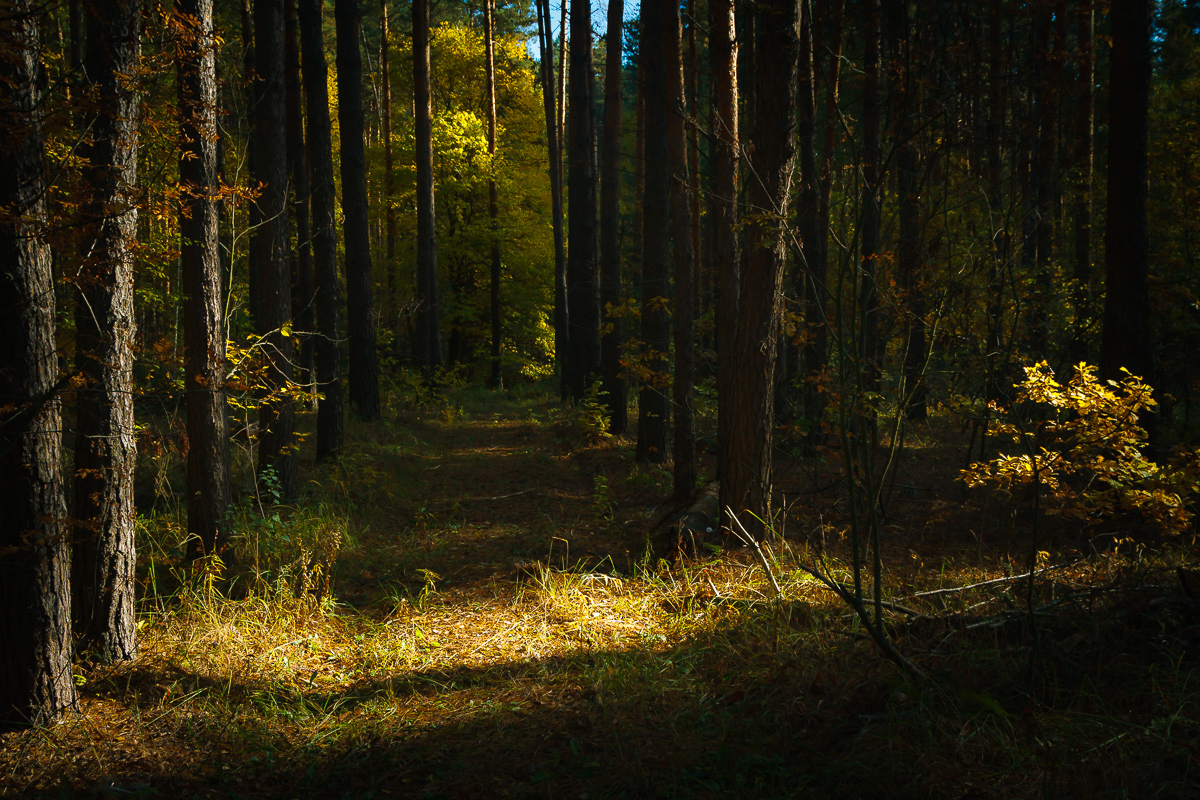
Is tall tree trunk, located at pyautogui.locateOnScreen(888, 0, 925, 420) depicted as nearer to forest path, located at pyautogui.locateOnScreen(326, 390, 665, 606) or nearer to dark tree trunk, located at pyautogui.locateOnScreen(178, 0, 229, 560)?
forest path, located at pyautogui.locateOnScreen(326, 390, 665, 606)

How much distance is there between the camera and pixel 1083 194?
991 cm

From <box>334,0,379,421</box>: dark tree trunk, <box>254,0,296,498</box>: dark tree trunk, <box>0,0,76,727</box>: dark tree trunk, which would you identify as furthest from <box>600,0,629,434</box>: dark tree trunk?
<box>0,0,76,727</box>: dark tree trunk

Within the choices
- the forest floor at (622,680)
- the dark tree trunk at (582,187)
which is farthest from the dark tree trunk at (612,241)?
the forest floor at (622,680)

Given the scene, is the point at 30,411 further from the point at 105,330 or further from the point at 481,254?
the point at 481,254

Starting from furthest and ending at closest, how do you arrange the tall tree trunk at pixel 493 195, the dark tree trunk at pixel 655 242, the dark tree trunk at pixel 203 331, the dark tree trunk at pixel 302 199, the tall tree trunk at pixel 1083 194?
the tall tree trunk at pixel 493 195, the dark tree trunk at pixel 655 242, the dark tree trunk at pixel 302 199, the tall tree trunk at pixel 1083 194, the dark tree trunk at pixel 203 331

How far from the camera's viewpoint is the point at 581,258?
14570 millimetres

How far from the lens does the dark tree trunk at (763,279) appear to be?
5684 mm

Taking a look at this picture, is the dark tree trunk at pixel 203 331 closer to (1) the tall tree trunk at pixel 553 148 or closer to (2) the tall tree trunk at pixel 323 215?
(2) the tall tree trunk at pixel 323 215

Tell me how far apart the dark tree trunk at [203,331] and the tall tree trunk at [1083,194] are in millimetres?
9567

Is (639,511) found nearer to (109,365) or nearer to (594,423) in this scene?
(594,423)

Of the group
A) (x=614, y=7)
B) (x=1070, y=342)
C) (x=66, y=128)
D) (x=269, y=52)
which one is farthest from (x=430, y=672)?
(x=614, y=7)

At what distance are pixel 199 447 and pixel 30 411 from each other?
2.12 meters

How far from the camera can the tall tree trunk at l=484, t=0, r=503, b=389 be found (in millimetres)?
20453

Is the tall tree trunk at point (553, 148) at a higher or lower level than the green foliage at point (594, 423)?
higher
